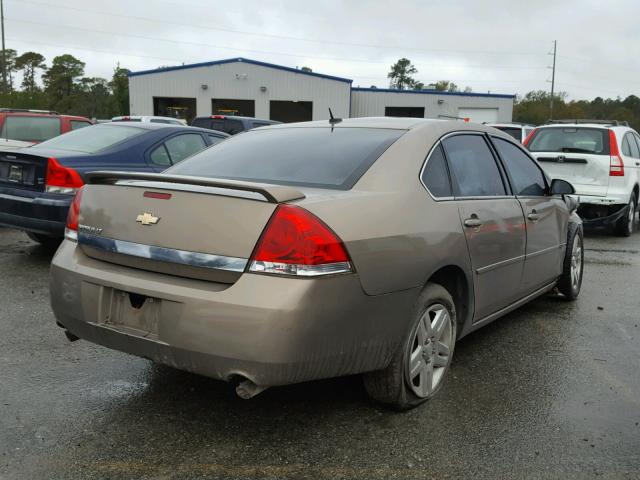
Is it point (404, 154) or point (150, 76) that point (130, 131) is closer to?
point (404, 154)

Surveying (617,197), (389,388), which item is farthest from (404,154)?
(617,197)

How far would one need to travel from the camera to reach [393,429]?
310cm

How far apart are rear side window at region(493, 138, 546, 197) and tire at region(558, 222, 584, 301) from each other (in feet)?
2.49

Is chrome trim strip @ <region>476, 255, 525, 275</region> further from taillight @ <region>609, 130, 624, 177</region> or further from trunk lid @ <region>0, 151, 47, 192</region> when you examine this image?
taillight @ <region>609, 130, 624, 177</region>

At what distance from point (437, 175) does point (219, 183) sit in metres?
1.34

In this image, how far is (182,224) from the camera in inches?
110

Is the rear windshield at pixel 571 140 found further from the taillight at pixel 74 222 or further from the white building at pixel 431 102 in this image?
the white building at pixel 431 102

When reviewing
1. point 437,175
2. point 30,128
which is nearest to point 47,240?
point 30,128

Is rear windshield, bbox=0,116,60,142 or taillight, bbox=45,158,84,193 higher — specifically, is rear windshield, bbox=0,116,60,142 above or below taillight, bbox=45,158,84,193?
above

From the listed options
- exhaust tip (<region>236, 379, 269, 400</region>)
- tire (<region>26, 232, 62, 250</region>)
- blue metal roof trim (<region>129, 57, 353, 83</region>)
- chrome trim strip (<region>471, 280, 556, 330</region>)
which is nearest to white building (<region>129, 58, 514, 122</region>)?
blue metal roof trim (<region>129, 57, 353, 83</region>)

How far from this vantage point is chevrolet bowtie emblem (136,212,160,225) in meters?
2.87

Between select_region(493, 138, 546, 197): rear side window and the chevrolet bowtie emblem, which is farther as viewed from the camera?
select_region(493, 138, 546, 197): rear side window

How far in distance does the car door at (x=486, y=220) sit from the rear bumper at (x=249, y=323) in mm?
892

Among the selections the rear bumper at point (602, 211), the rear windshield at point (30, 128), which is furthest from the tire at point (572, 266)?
the rear windshield at point (30, 128)
